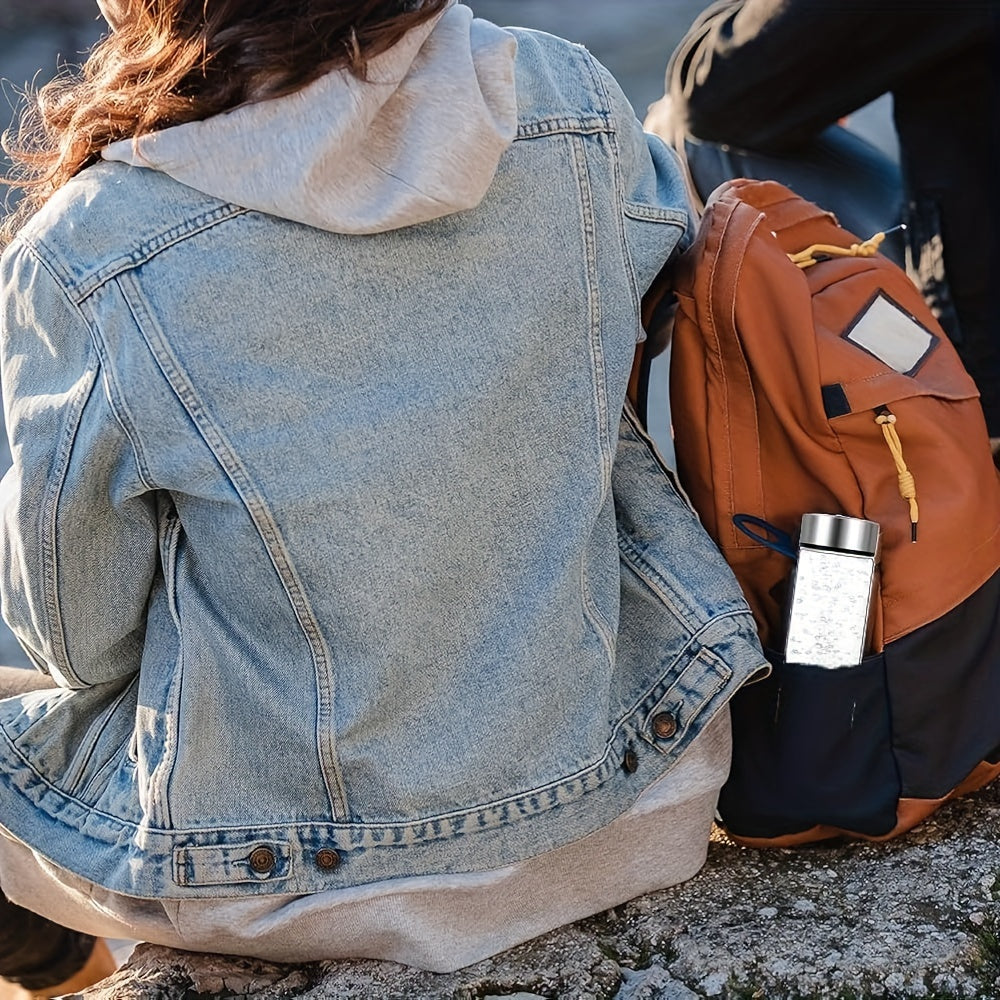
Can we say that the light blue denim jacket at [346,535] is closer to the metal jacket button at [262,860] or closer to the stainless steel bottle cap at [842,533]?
the metal jacket button at [262,860]

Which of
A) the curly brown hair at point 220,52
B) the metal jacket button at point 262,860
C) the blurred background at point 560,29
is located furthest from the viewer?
the blurred background at point 560,29

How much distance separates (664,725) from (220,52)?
0.85 meters

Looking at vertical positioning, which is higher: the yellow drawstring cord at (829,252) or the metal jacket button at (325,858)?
the yellow drawstring cord at (829,252)

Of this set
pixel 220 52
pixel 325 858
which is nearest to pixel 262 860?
pixel 325 858

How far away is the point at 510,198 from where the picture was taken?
1316 millimetres

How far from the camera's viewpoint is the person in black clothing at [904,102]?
1.82 meters

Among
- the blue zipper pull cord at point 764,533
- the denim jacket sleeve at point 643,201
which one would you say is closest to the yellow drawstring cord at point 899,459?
the blue zipper pull cord at point 764,533

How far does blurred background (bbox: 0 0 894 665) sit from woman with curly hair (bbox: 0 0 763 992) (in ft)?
12.6

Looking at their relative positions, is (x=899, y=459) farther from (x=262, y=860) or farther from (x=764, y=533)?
(x=262, y=860)

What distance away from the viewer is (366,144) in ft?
4.00

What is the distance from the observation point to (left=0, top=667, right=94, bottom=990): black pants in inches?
69.9

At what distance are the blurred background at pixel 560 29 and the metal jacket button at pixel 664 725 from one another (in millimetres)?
3907

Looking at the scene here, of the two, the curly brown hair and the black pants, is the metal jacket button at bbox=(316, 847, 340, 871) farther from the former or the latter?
the curly brown hair

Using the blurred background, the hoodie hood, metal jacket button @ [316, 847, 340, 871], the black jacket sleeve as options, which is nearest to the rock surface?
metal jacket button @ [316, 847, 340, 871]
